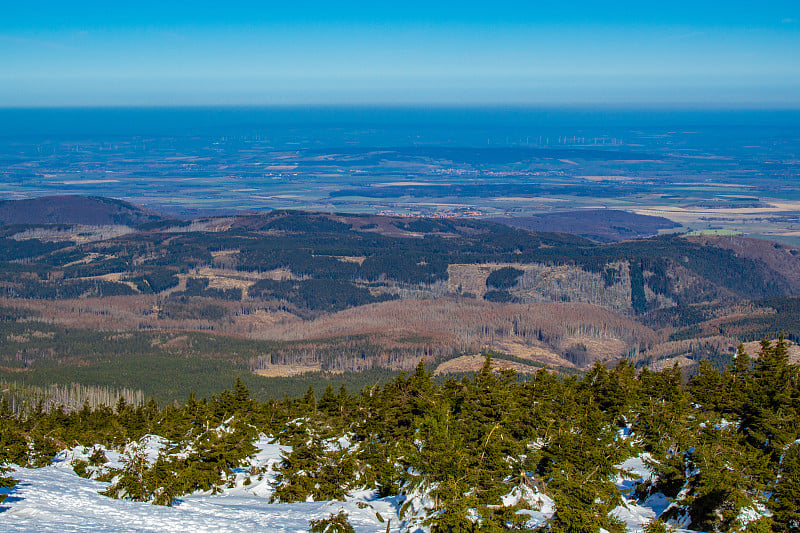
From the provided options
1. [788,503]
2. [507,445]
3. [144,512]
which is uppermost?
[788,503]

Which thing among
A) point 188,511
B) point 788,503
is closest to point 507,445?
point 788,503

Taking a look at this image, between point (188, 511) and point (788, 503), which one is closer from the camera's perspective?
point (788, 503)

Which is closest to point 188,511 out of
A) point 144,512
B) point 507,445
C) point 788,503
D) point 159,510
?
point 159,510

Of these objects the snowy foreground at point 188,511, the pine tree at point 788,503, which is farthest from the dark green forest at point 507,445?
the snowy foreground at point 188,511

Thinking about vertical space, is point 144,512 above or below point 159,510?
above

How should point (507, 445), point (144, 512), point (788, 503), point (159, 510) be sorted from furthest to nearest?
1. point (507, 445)
2. point (159, 510)
3. point (144, 512)
4. point (788, 503)

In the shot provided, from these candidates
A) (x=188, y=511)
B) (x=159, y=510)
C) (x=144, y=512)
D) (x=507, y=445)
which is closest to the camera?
(x=144, y=512)

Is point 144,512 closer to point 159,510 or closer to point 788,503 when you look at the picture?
point 159,510

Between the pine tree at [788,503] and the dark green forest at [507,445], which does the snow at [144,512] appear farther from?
the pine tree at [788,503]

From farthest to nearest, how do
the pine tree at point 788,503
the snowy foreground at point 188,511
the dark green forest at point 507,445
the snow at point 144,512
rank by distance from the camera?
the snowy foreground at point 188,511, the snow at point 144,512, the dark green forest at point 507,445, the pine tree at point 788,503

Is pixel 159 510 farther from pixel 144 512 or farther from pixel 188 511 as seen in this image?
pixel 188 511

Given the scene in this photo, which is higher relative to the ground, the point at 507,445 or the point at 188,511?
the point at 507,445
